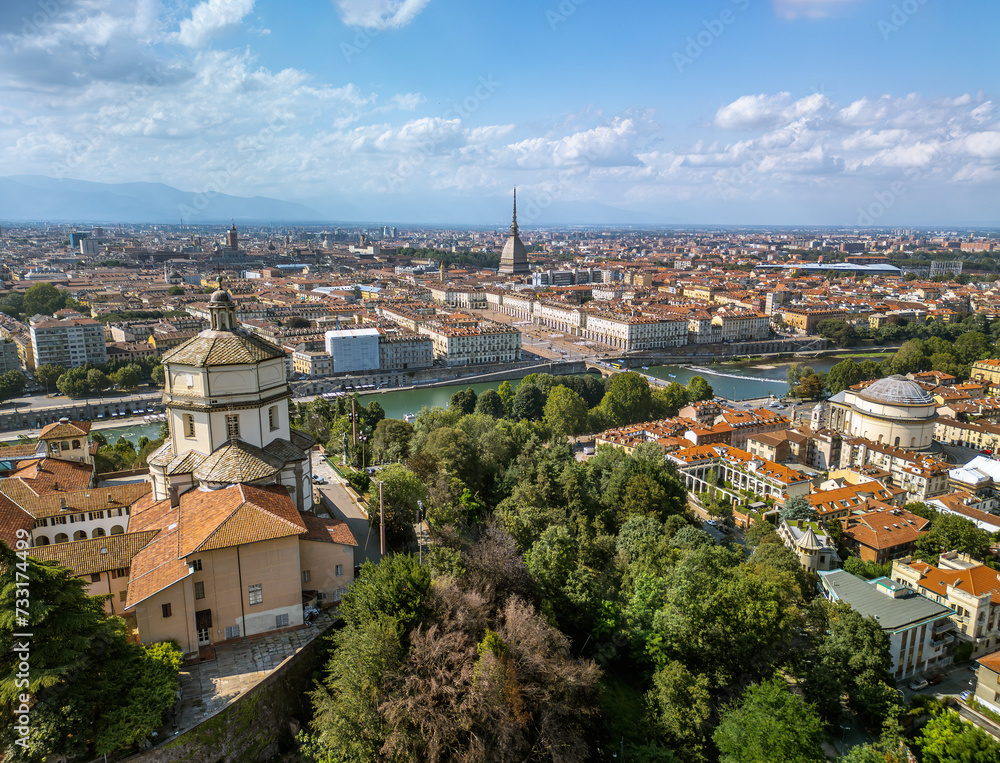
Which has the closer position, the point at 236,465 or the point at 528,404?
the point at 236,465

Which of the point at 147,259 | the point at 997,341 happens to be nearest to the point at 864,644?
the point at 997,341

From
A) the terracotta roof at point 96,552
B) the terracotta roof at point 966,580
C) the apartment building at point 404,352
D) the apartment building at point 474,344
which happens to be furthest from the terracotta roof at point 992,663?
the apartment building at point 474,344

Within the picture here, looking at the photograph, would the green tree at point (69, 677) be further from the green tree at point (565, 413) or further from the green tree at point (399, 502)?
the green tree at point (565, 413)

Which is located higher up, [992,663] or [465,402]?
[465,402]

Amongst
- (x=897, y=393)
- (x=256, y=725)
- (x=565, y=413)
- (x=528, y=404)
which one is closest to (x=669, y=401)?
(x=565, y=413)

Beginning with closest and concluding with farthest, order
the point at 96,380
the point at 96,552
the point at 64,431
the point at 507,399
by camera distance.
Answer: the point at 96,552 < the point at 64,431 < the point at 507,399 < the point at 96,380

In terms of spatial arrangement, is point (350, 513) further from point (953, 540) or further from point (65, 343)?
point (65, 343)

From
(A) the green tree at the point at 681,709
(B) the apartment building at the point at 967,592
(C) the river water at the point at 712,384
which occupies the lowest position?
(C) the river water at the point at 712,384
